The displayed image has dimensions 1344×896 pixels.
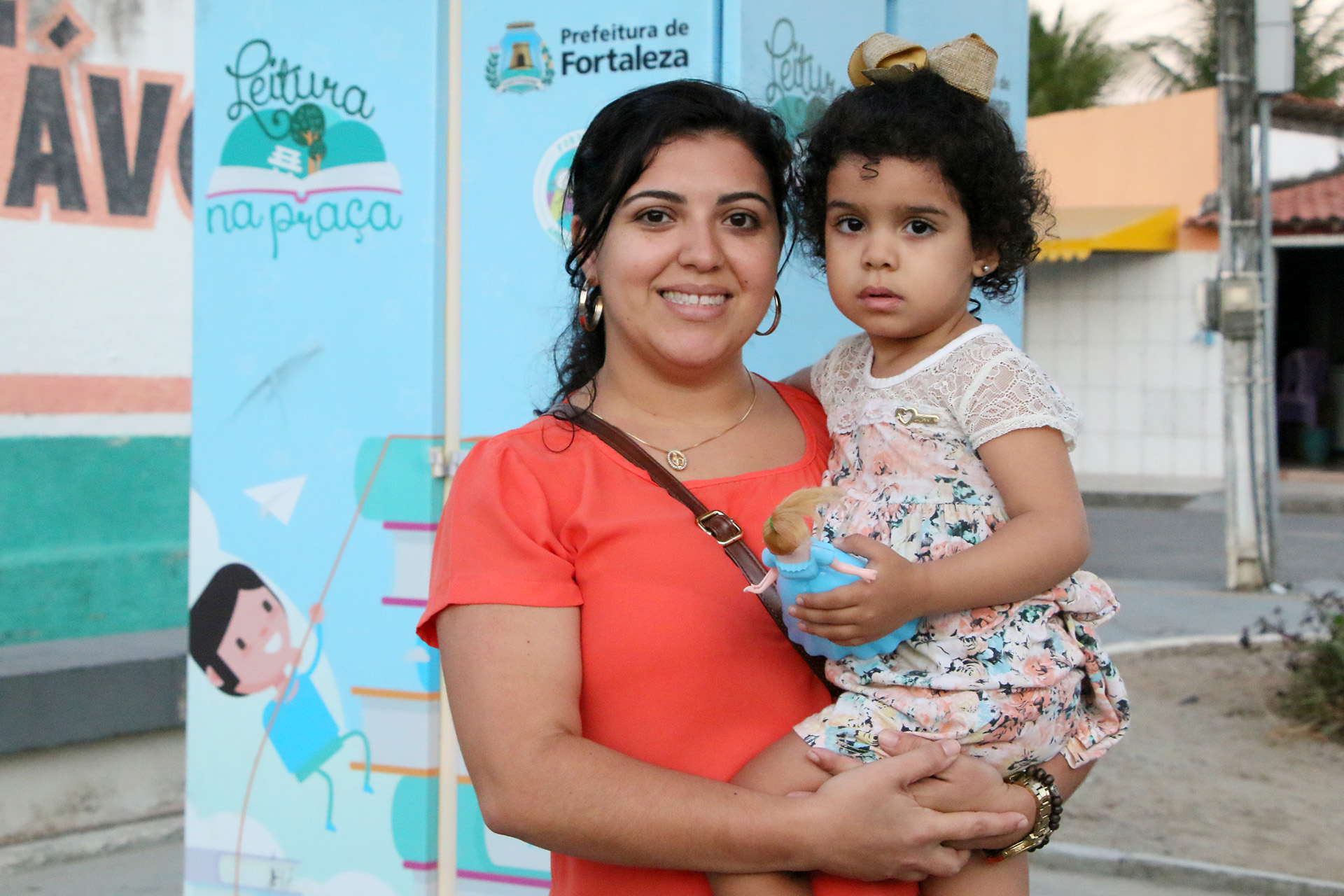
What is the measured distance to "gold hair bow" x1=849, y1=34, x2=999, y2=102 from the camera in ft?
6.66

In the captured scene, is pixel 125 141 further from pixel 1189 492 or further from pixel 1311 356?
pixel 1311 356

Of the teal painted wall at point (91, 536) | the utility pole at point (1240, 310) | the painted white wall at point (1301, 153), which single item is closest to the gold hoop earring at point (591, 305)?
the teal painted wall at point (91, 536)

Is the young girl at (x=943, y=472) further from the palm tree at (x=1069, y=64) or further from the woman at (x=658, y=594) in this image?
the palm tree at (x=1069, y=64)

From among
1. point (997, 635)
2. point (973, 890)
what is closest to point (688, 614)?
point (997, 635)

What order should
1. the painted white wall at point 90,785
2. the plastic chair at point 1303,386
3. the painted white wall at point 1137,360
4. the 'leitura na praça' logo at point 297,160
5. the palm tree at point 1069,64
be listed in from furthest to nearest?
the palm tree at point 1069,64, the plastic chair at point 1303,386, the painted white wall at point 1137,360, the painted white wall at point 90,785, the 'leitura na praça' logo at point 297,160

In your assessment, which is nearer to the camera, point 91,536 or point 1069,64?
point 91,536

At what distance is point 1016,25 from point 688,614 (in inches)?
90.6

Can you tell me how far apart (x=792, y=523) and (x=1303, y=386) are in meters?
18.8

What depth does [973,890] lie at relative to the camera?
5.96 ft

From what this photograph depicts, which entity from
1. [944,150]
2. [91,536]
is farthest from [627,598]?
[91,536]

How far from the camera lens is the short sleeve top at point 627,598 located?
1.70 metres

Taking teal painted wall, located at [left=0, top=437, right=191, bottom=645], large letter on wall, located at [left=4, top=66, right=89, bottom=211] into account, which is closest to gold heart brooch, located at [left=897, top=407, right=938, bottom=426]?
teal painted wall, located at [left=0, top=437, right=191, bottom=645]

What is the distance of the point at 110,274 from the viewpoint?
5.75 metres

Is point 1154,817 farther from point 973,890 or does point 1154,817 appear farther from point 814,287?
point 973,890
